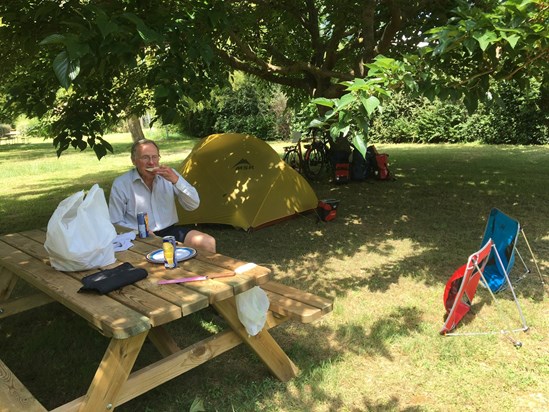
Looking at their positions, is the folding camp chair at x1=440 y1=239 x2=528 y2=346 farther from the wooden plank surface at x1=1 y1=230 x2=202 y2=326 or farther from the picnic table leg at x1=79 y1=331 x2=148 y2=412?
the picnic table leg at x1=79 y1=331 x2=148 y2=412

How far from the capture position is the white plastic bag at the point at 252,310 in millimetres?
2453

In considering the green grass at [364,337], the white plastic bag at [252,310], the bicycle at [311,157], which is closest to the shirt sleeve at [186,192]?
the green grass at [364,337]

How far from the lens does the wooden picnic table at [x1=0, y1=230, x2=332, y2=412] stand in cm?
198

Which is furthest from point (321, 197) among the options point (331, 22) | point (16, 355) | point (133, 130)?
point (133, 130)

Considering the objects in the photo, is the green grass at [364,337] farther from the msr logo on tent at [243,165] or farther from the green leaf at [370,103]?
the green leaf at [370,103]

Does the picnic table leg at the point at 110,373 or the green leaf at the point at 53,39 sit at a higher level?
the green leaf at the point at 53,39

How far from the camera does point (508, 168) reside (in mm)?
10148

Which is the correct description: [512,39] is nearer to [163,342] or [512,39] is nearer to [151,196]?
[151,196]

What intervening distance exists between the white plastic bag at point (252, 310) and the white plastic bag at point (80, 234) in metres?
0.80

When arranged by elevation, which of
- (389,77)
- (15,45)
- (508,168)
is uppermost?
(15,45)

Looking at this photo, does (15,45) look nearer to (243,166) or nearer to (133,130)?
(243,166)

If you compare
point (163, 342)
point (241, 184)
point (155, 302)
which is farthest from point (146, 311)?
point (241, 184)

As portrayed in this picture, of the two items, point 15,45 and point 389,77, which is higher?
point 15,45

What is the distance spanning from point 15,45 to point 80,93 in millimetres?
881
